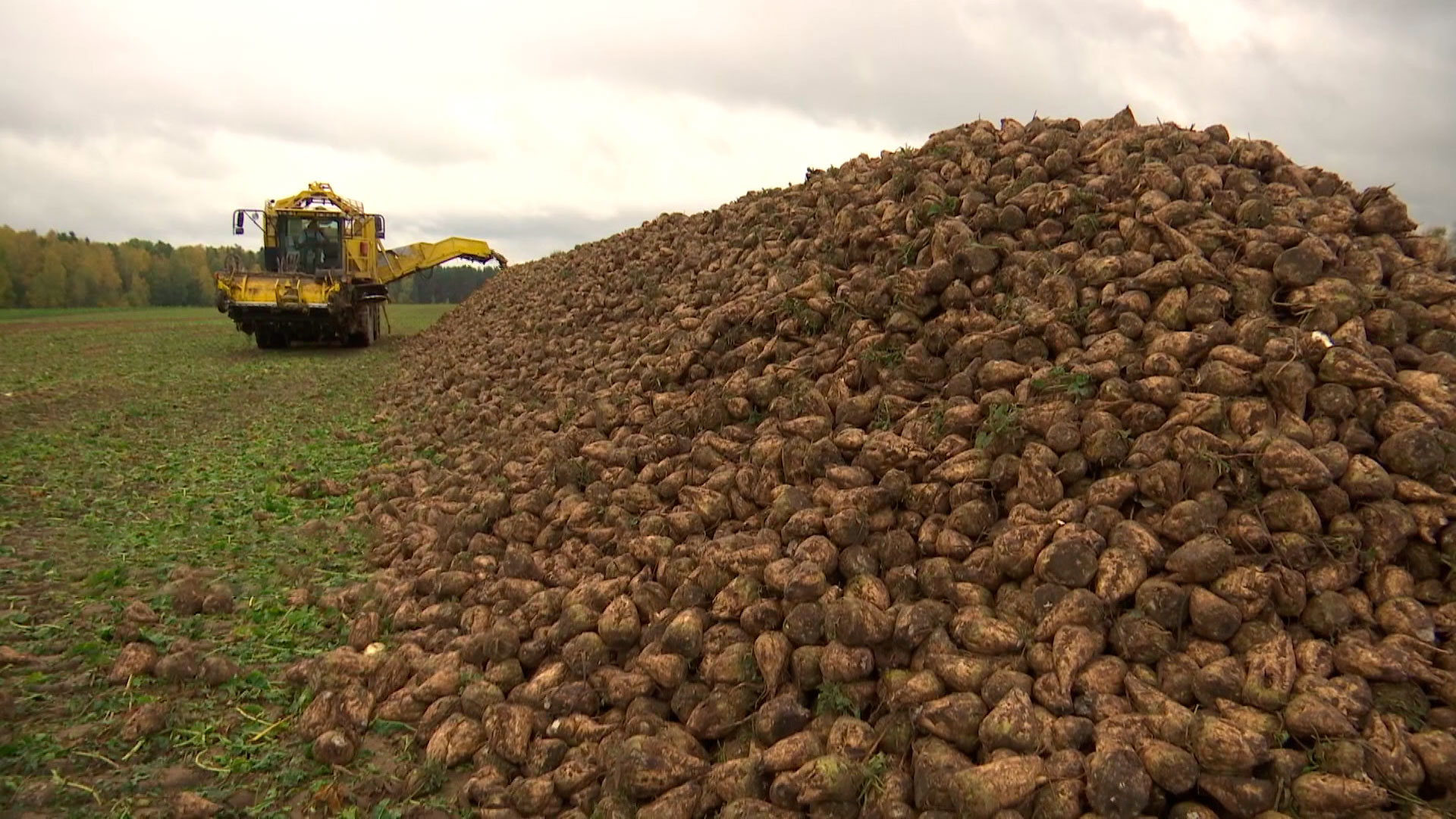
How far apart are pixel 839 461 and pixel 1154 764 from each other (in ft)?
7.15

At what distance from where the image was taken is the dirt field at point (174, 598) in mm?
3447

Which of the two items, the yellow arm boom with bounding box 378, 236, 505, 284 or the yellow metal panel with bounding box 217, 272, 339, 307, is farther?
the yellow arm boom with bounding box 378, 236, 505, 284

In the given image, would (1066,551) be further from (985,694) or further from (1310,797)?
(1310,797)

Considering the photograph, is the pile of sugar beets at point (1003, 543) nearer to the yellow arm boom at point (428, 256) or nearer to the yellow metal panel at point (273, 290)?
the yellow metal panel at point (273, 290)

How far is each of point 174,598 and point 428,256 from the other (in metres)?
18.5

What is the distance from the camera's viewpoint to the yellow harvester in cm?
1694

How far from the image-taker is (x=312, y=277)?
1752 centimetres

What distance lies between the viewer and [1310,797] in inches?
Result: 103

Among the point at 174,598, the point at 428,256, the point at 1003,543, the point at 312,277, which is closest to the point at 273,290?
the point at 312,277

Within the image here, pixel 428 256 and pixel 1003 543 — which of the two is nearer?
pixel 1003 543

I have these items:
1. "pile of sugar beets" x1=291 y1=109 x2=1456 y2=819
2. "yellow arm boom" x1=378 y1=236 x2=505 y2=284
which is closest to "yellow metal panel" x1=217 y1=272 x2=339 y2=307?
"yellow arm boom" x1=378 y1=236 x2=505 y2=284

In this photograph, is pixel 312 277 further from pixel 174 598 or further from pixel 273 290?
pixel 174 598

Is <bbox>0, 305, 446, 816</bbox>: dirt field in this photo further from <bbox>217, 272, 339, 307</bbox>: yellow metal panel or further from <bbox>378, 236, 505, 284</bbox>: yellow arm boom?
<bbox>378, 236, 505, 284</bbox>: yellow arm boom

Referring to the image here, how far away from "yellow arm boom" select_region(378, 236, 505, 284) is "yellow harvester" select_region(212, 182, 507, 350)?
0.25ft
